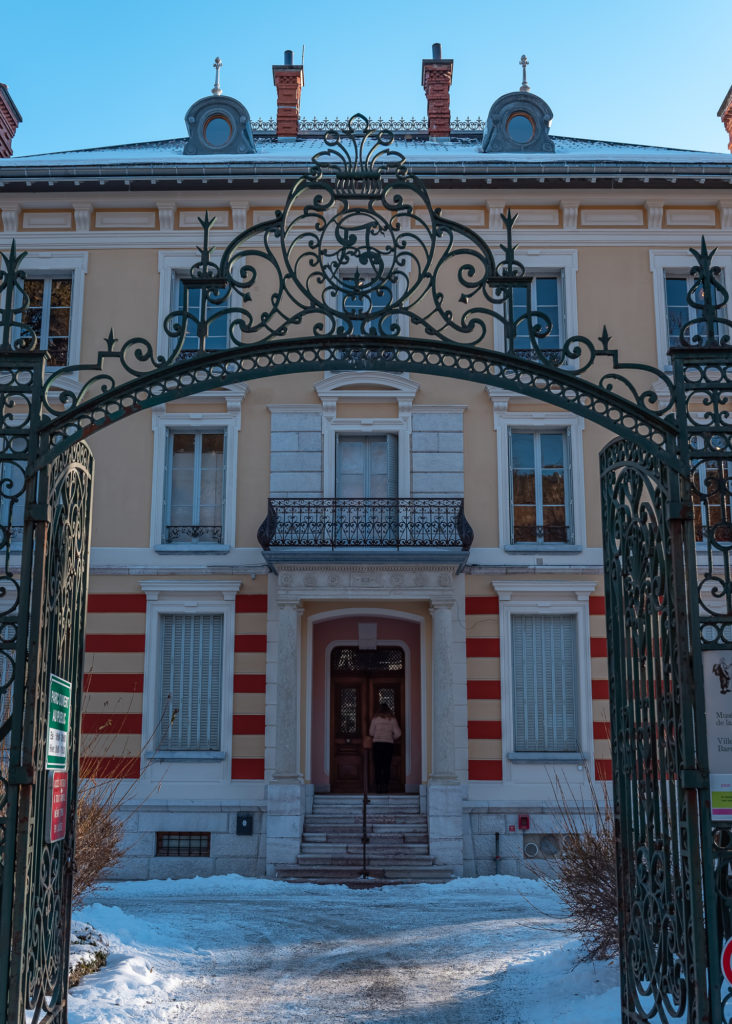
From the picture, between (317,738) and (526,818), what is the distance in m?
4.50

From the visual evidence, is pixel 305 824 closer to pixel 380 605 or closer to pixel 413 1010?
pixel 380 605

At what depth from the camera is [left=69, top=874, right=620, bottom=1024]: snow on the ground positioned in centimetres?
845

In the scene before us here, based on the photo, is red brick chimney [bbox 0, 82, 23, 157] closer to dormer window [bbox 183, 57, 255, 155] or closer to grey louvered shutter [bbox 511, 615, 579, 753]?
dormer window [bbox 183, 57, 255, 155]

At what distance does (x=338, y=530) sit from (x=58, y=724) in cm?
1164

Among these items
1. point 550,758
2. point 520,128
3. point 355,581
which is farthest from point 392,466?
point 520,128

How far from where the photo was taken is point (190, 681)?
1841 cm

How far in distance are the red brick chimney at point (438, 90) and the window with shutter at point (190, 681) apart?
41.2 ft

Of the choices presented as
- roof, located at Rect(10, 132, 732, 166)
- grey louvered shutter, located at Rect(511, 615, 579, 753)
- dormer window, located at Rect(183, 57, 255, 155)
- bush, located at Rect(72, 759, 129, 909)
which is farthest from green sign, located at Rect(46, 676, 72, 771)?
dormer window, located at Rect(183, 57, 255, 155)

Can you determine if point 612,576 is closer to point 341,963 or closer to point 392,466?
point 341,963

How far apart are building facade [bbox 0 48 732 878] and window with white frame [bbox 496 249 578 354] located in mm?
54

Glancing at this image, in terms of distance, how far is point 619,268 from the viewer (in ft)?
64.2

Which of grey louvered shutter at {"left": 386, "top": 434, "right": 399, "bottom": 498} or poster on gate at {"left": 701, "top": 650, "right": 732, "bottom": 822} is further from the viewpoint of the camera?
grey louvered shutter at {"left": 386, "top": 434, "right": 399, "bottom": 498}

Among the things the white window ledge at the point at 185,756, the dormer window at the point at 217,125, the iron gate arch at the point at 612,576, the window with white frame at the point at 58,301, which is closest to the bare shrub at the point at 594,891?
the iron gate arch at the point at 612,576

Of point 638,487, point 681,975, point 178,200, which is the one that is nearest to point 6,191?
point 178,200
